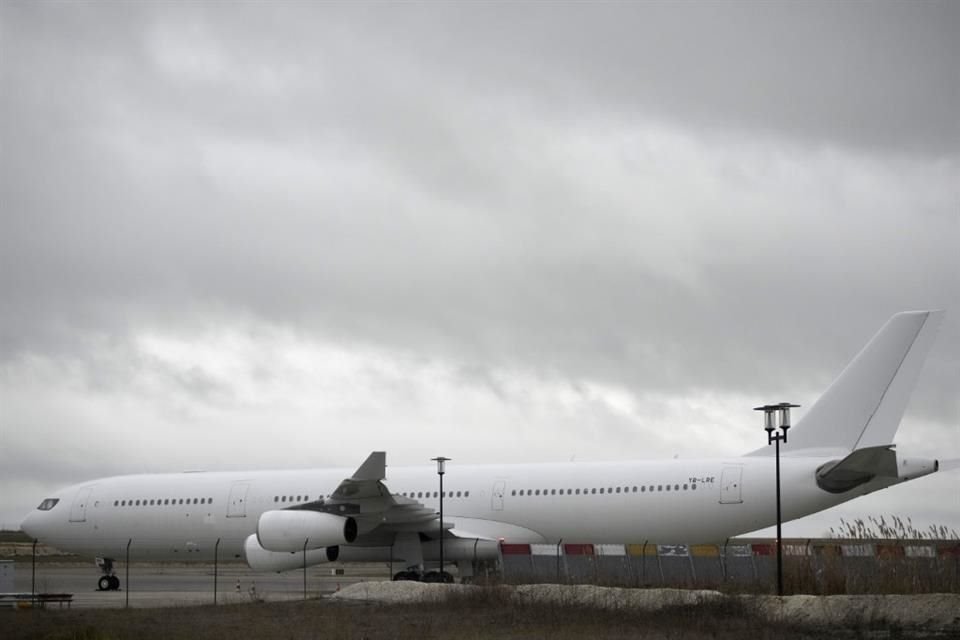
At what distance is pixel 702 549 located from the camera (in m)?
26.8

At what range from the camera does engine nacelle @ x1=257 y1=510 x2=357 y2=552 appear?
2645 centimetres

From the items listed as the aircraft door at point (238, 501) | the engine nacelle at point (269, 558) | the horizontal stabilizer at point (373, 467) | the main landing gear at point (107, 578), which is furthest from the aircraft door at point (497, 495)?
the main landing gear at point (107, 578)

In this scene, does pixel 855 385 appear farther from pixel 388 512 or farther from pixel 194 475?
pixel 194 475

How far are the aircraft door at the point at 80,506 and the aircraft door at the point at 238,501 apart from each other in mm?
4639

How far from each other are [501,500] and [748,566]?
6.25 metres

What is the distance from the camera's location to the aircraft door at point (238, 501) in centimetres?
3061

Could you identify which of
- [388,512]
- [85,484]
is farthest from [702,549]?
[85,484]

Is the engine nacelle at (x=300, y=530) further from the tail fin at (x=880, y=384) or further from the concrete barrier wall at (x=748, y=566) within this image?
the tail fin at (x=880, y=384)

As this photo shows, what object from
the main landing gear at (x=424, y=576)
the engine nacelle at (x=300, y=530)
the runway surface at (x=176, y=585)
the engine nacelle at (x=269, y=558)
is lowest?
the runway surface at (x=176, y=585)

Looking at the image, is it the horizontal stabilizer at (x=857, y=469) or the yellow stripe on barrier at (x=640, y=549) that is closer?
the horizontal stabilizer at (x=857, y=469)

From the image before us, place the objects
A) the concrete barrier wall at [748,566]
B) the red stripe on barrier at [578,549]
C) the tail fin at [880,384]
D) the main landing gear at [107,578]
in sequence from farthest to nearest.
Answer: the main landing gear at [107,578]
the red stripe on barrier at [578,549]
the tail fin at [880,384]
the concrete barrier wall at [748,566]

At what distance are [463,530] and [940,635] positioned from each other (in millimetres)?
14535

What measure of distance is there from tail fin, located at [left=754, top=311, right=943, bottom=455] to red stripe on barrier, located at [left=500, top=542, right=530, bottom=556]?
6.89 meters

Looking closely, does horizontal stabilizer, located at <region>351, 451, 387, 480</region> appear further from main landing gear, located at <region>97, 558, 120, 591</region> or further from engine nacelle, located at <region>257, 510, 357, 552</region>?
main landing gear, located at <region>97, 558, 120, 591</region>
